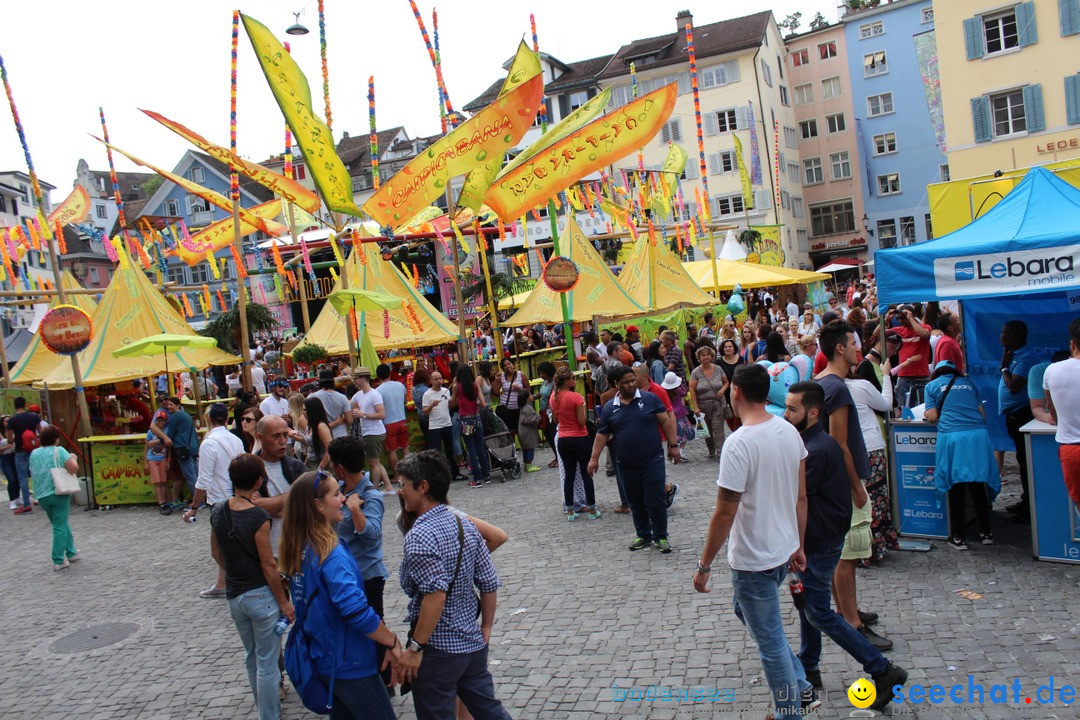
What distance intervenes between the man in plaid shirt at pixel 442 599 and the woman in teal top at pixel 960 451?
4.59 metres

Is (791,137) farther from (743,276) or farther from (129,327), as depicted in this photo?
(129,327)

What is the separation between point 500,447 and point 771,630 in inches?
340

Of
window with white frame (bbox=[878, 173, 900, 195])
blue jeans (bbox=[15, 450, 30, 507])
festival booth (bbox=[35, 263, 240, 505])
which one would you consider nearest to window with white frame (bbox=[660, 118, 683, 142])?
window with white frame (bbox=[878, 173, 900, 195])

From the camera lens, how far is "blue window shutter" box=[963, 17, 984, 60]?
1086 inches

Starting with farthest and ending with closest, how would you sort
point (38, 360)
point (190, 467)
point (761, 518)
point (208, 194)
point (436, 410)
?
point (38, 360) → point (208, 194) → point (190, 467) → point (436, 410) → point (761, 518)

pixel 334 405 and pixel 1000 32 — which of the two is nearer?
pixel 334 405

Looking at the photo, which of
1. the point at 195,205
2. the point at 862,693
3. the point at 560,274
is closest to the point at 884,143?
the point at 560,274

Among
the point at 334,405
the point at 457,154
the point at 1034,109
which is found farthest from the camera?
the point at 1034,109

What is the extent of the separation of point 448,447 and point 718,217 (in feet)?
127

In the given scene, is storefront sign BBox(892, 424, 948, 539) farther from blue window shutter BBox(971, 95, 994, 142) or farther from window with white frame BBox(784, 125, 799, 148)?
window with white frame BBox(784, 125, 799, 148)

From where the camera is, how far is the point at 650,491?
8016mm

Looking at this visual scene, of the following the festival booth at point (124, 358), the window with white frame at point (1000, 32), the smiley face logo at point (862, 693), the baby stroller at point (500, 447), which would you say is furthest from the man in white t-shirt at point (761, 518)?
the window with white frame at point (1000, 32)

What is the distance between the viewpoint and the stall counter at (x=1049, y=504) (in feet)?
21.3

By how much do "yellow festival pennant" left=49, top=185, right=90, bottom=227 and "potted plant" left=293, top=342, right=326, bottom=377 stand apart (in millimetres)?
5435
